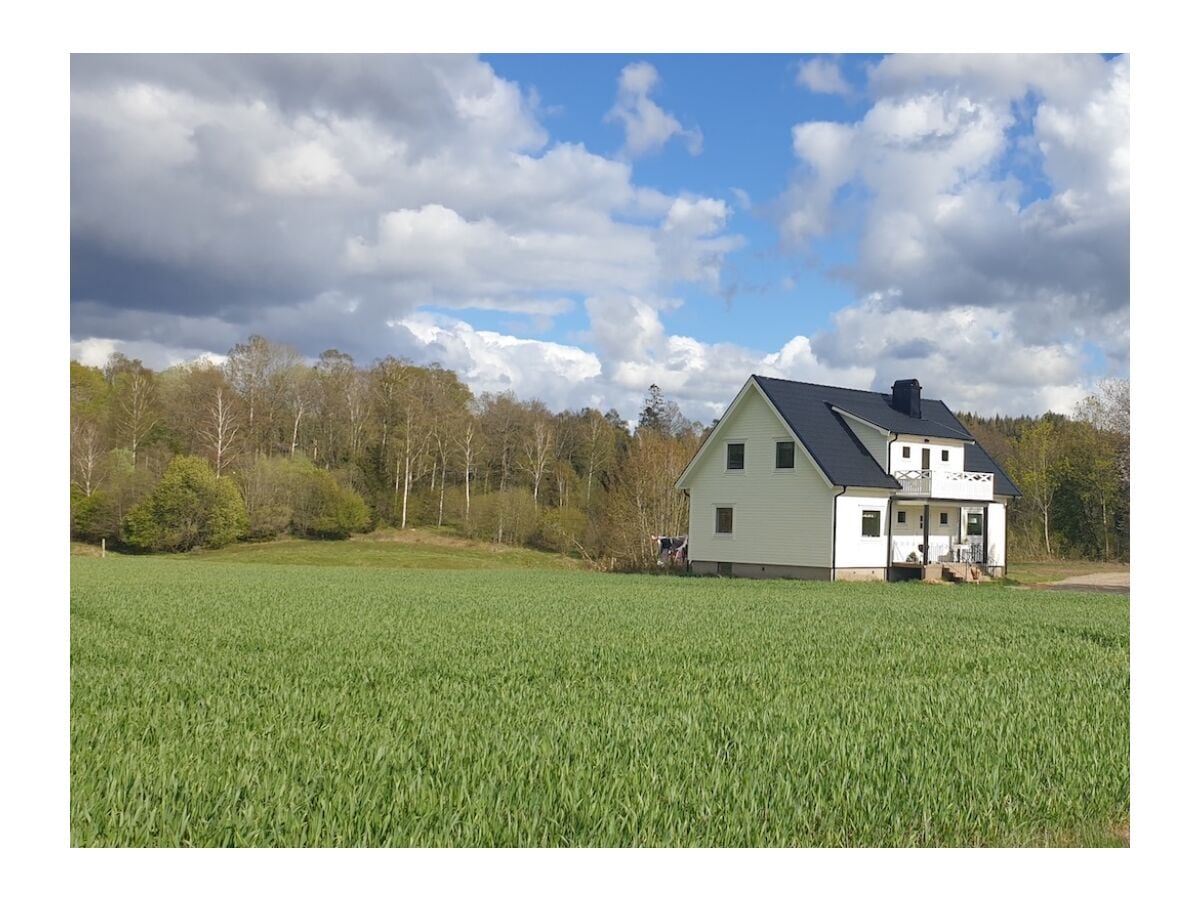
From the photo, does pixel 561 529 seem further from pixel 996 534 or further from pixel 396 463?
pixel 996 534

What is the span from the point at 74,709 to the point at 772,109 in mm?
7868

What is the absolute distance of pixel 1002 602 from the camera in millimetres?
24438

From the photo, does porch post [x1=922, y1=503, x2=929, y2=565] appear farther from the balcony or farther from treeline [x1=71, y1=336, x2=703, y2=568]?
treeline [x1=71, y1=336, x2=703, y2=568]

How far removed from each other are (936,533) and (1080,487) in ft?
59.0

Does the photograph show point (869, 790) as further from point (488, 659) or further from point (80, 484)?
point (80, 484)

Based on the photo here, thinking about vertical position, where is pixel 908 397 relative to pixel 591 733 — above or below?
above

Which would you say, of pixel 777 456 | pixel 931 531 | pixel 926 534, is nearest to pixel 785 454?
pixel 777 456

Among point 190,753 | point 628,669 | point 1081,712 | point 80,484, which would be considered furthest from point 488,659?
point 80,484

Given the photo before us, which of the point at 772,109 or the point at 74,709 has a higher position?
the point at 772,109

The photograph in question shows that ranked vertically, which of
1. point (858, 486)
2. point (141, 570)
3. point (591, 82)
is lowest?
point (141, 570)

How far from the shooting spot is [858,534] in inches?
1339

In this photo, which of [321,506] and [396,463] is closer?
[321,506]

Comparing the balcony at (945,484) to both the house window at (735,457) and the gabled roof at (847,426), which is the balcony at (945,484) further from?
the house window at (735,457)

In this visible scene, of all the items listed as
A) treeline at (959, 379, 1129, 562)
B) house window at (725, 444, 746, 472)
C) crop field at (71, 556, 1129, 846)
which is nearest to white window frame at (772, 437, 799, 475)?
house window at (725, 444, 746, 472)
